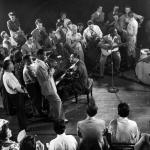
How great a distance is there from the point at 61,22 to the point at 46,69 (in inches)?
205

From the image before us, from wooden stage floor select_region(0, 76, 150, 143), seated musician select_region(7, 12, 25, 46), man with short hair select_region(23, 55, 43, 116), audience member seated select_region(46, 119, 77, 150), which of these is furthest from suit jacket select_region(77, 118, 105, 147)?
seated musician select_region(7, 12, 25, 46)

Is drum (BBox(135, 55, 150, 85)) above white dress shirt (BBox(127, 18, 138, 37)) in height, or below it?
below

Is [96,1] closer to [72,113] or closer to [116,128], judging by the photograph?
[72,113]

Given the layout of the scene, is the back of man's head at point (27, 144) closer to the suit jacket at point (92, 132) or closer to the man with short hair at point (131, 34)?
the suit jacket at point (92, 132)

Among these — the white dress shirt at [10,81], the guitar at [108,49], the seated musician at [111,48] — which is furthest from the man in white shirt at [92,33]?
the white dress shirt at [10,81]

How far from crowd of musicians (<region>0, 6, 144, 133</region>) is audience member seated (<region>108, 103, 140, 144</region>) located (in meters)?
2.31

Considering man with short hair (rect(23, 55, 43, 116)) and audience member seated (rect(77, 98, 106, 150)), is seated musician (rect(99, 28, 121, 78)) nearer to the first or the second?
man with short hair (rect(23, 55, 43, 116))

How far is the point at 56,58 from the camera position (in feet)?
36.2

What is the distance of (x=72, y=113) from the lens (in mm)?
9352

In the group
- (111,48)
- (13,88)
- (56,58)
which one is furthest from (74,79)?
(111,48)

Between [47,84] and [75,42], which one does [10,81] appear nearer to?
[47,84]

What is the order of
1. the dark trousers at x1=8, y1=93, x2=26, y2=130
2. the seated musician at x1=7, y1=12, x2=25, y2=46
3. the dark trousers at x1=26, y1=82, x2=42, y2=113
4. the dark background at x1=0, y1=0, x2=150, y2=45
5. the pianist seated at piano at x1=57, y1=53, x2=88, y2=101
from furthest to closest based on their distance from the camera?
the dark background at x1=0, y1=0, x2=150, y2=45 → the seated musician at x1=7, y1=12, x2=25, y2=46 → the pianist seated at piano at x1=57, y1=53, x2=88, y2=101 → the dark trousers at x1=26, y1=82, x2=42, y2=113 → the dark trousers at x1=8, y1=93, x2=26, y2=130

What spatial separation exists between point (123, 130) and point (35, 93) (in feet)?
9.68

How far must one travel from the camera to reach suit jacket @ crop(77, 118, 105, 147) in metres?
6.06
